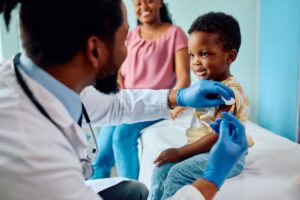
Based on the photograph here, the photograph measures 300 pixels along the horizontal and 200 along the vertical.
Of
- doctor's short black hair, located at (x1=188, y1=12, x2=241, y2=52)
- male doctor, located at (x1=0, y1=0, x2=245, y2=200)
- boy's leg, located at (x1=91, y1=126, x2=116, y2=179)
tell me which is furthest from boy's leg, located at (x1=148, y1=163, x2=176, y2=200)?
boy's leg, located at (x1=91, y1=126, x2=116, y2=179)

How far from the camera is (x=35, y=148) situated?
620mm

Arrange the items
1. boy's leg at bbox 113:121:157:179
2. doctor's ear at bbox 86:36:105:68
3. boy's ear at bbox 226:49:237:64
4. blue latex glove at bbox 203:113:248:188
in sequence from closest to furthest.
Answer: doctor's ear at bbox 86:36:105:68 < blue latex glove at bbox 203:113:248:188 < boy's ear at bbox 226:49:237:64 < boy's leg at bbox 113:121:157:179

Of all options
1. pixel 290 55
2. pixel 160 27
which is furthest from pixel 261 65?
pixel 160 27

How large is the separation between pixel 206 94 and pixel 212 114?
11 centimetres

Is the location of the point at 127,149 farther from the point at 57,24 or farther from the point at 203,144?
the point at 57,24

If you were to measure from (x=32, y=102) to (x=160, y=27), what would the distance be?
1332 millimetres

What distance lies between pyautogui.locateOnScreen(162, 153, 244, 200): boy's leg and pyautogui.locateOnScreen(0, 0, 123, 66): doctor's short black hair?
1.90 feet

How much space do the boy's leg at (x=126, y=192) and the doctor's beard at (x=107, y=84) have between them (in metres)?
0.38

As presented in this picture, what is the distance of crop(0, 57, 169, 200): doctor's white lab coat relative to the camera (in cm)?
61

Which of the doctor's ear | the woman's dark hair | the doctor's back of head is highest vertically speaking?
the doctor's back of head

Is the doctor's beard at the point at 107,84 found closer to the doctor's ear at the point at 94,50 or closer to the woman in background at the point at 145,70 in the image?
the doctor's ear at the point at 94,50

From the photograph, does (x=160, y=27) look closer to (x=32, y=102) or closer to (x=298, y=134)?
(x=298, y=134)

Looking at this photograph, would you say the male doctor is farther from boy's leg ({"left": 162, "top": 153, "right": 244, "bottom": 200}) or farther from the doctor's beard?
boy's leg ({"left": 162, "top": 153, "right": 244, "bottom": 200})

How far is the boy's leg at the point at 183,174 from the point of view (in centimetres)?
110
